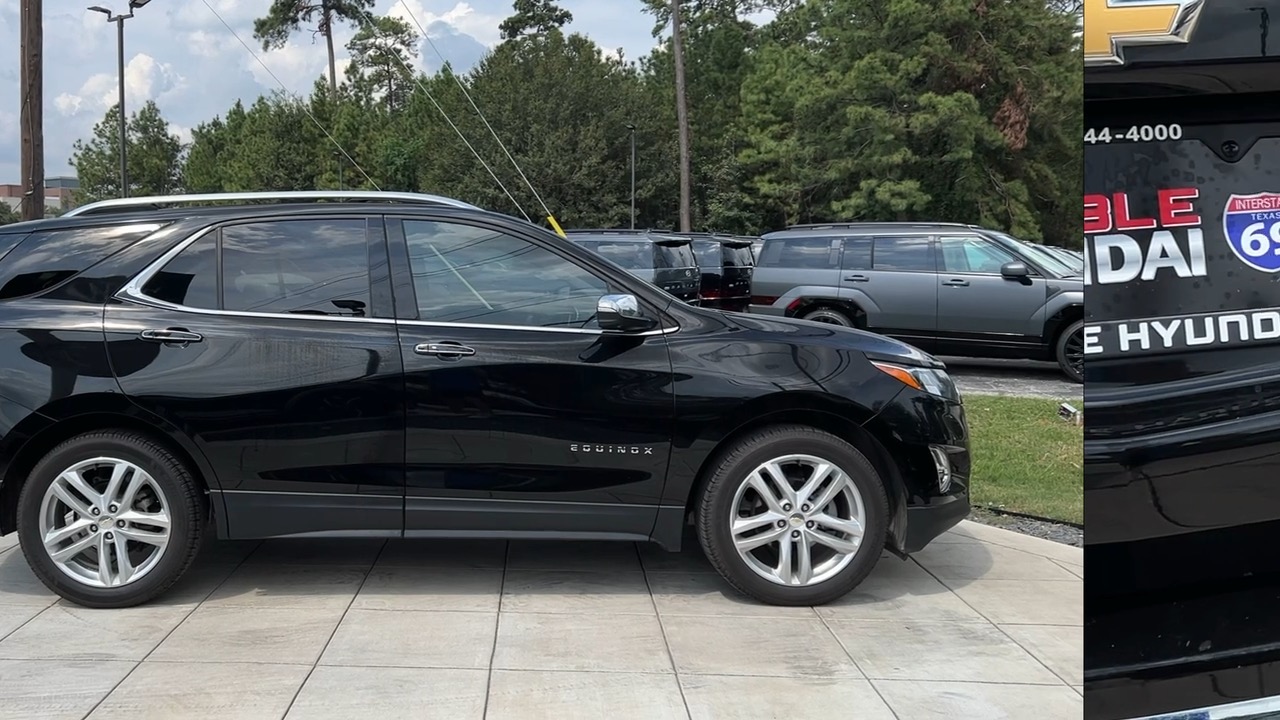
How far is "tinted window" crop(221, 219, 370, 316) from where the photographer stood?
434 cm

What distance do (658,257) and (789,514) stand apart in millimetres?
A: 11185

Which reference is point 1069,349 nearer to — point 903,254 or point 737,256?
point 903,254

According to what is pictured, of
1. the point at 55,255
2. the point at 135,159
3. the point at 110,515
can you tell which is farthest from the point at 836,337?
the point at 135,159

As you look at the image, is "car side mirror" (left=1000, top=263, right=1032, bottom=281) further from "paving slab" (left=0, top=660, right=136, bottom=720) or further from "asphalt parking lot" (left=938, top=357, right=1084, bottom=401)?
"paving slab" (left=0, top=660, right=136, bottom=720)

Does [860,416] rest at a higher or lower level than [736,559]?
higher

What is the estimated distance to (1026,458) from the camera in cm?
736

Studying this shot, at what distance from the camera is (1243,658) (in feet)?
5.90

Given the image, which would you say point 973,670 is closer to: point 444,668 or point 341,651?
point 444,668

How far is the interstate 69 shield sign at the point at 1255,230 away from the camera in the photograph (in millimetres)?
1711

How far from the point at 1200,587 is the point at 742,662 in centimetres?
225

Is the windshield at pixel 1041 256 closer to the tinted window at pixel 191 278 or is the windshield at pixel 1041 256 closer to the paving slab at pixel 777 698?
the paving slab at pixel 777 698

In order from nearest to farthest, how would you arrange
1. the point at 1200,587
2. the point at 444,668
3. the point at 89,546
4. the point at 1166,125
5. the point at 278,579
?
1. the point at 1166,125
2. the point at 1200,587
3. the point at 444,668
4. the point at 89,546
5. the point at 278,579

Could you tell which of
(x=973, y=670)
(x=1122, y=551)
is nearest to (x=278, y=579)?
(x=973, y=670)

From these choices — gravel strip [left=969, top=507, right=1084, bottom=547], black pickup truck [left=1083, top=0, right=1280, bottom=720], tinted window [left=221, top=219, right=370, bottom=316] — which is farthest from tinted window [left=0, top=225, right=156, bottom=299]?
gravel strip [left=969, top=507, right=1084, bottom=547]
